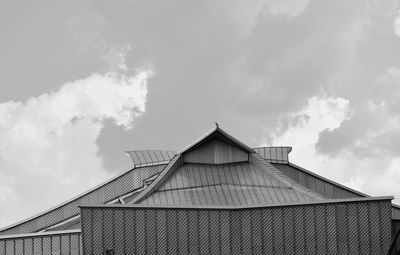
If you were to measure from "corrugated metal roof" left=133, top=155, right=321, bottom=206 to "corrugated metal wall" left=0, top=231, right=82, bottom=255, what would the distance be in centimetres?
755

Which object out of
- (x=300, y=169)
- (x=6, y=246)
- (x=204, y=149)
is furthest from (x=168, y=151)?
(x=6, y=246)

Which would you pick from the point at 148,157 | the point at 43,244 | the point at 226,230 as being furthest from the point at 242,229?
the point at 148,157

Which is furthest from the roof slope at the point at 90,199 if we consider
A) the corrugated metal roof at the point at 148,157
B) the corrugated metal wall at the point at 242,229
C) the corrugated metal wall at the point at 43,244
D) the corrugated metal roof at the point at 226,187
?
the corrugated metal wall at the point at 242,229

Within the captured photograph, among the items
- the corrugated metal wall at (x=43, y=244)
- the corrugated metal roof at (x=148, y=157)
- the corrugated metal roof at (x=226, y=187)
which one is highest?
the corrugated metal roof at (x=148, y=157)

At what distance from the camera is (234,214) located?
50375 mm

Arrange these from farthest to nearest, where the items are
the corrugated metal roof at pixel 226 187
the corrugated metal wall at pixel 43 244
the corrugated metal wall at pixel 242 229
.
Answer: the corrugated metal roof at pixel 226 187
the corrugated metal wall at pixel 43 244
the corrugated metal wall at pixel 242 229

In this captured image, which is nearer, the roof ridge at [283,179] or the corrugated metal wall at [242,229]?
the corrugated metal wall at [242,229]

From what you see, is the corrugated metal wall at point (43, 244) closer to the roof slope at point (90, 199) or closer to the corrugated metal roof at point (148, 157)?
the roof slope at point (90, 199)

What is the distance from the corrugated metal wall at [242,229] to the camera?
49.4 metres

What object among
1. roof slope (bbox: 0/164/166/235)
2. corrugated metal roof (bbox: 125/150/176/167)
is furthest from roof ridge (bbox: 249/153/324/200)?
corrugated metal roof (bbox: 125/150/176/167)

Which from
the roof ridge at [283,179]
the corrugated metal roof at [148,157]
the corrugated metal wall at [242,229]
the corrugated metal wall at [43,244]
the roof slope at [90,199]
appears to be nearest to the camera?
the corrugated metal wall at [242,229]

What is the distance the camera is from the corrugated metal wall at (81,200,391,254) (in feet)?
162

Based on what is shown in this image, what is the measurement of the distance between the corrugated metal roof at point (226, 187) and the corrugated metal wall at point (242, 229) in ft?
26.3

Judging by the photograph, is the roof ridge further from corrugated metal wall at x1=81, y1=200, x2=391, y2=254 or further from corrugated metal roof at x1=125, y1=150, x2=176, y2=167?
corrugated metal roof at x1=125, y1=150, x2=176, y2=167
